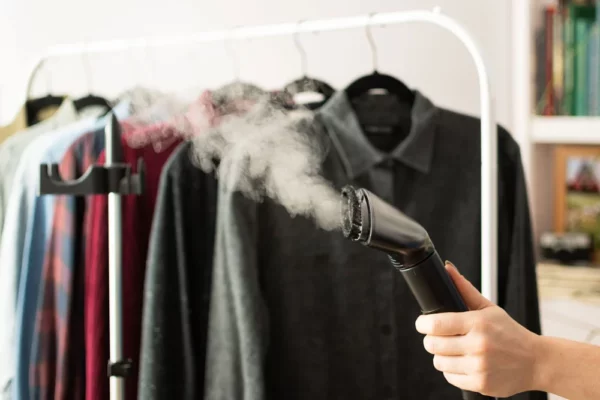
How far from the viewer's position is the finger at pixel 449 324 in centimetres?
69

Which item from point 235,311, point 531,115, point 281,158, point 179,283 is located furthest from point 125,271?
point 531,115

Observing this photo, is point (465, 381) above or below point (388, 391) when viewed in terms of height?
above

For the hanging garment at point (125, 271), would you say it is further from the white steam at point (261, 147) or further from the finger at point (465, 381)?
the finger at point (465, 381)

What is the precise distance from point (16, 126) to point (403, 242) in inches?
38.1

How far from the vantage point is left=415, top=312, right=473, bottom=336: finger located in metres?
0.69

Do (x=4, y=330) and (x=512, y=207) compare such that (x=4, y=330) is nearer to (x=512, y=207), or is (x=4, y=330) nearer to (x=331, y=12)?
(x=512, y=207)

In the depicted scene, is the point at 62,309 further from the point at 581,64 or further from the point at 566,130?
the point at 581,64

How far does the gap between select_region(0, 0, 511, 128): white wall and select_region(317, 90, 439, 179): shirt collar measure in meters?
0.66

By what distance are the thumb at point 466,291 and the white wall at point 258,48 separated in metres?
1.04

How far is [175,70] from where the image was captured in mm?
1685

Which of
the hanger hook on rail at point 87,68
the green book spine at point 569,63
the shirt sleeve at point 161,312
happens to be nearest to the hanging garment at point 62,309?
the shirt sleeve at point 161,312

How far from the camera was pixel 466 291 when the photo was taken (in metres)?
0.74

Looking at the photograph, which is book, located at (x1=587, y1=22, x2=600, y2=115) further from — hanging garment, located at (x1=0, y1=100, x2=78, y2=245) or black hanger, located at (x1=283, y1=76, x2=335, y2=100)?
hanging garment, located at (x1=0, y1=100, x2=78, y2=245)

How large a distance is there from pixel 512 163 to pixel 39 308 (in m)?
0.81
